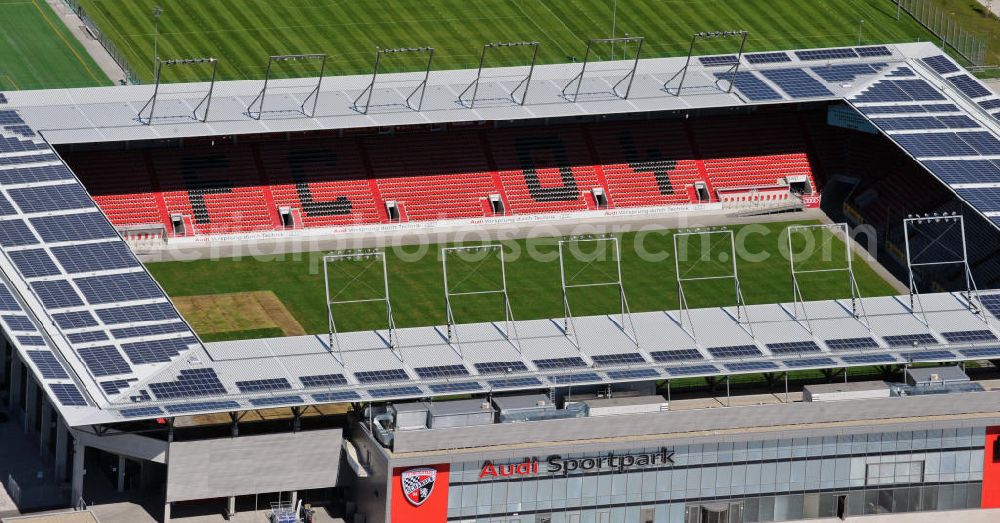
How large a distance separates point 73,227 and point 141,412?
20.4 meters

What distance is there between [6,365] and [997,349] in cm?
5393

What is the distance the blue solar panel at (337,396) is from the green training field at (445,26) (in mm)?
55535

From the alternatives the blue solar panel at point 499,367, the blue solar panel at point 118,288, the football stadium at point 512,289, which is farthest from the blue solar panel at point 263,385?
the blue solar panel at point 499,367

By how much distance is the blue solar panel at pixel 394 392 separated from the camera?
11625 centimetres

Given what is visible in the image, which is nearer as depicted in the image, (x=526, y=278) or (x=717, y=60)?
(x=526, y=278)

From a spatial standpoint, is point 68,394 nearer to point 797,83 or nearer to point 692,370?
point 692,370

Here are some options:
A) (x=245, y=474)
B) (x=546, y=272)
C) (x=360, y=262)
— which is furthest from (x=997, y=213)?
(x=245, y=474)

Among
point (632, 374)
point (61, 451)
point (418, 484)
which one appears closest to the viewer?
point (418, 484)

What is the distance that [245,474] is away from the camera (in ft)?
379

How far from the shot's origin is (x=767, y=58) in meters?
162

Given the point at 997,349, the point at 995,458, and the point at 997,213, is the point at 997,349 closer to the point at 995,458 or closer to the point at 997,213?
the point at 995,458

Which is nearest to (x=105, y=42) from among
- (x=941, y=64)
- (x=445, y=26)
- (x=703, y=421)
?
(x=445, y=26)

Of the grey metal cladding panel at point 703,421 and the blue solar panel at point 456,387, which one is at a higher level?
the blue solar panel at point 456,387

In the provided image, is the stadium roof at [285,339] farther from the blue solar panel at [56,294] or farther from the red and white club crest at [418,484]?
the red and white club crest at [418,484]
